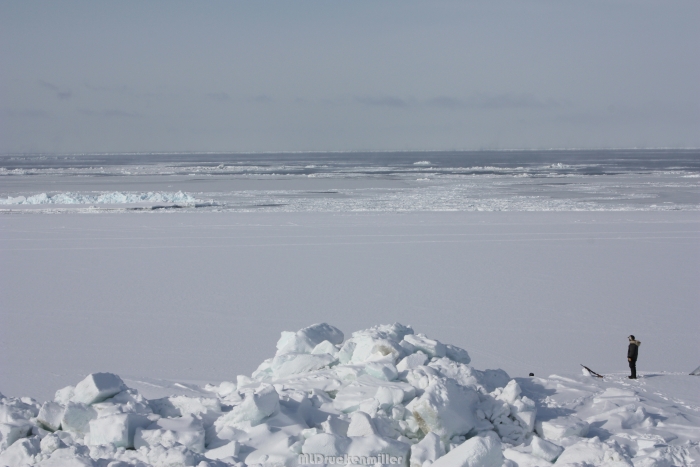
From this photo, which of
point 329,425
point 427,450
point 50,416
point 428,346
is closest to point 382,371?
point 428,346

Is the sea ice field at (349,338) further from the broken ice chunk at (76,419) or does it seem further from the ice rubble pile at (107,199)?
the ice rubble pile at (107,199)

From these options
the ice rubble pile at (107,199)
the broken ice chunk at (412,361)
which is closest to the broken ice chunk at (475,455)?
the broken ice chunk at (412,361)

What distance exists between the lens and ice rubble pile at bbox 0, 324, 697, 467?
4539 millimetres

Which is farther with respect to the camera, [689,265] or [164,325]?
[689,265]

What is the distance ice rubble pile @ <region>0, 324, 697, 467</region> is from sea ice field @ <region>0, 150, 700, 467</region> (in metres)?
0.02

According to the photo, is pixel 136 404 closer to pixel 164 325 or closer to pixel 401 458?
pixel 401 458

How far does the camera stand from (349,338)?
26.6 ft

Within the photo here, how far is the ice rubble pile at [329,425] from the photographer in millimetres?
4539

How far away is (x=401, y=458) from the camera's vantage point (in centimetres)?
474

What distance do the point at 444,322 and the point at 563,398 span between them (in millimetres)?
3620

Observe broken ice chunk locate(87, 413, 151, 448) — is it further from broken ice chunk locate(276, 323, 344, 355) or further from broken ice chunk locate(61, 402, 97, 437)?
broken ice chunk locate(276, 323, 344, 355)

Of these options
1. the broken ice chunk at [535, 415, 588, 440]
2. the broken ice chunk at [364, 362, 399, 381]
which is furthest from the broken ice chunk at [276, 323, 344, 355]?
the broken ice chunk at [535, 415, 588, 440]

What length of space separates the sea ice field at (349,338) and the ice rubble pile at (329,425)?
18mm

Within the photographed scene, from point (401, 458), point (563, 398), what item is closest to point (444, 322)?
point (563, 398)
